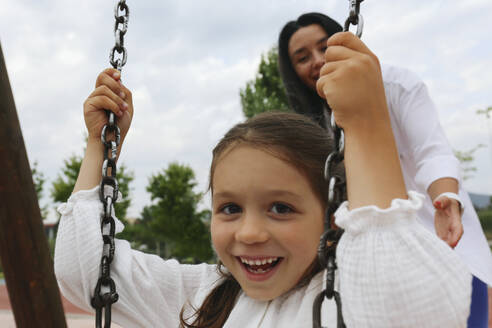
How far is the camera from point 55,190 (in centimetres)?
1595

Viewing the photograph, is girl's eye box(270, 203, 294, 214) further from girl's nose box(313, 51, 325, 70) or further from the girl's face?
girl's nose box(313, 51, 325, 70)

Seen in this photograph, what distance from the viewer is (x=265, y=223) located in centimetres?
118

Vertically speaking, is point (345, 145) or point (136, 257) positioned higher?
point (345, 145)

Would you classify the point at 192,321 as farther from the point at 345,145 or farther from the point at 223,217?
the point at 345,145

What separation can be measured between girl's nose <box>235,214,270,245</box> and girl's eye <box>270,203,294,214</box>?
4cm

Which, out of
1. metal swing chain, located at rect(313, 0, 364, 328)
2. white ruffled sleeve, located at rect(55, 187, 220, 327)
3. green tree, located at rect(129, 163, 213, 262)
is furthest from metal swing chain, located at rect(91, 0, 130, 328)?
green tree, located at rect(129, 163, 213, 262)

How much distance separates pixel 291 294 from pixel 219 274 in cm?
35

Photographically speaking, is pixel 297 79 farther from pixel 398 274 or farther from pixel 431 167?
pixel 398 274

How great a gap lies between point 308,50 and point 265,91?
11603 millimetres

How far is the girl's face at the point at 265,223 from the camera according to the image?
118 centimetres

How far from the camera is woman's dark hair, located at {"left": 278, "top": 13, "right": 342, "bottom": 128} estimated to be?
108 inches

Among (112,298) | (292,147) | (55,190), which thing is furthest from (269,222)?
(55,190)

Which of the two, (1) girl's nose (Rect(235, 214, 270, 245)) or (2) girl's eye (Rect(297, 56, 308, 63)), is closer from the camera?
(1) girl's nose (Rect(235, 214, 270, 245))

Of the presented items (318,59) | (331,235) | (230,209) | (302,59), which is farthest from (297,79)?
(331,235)
